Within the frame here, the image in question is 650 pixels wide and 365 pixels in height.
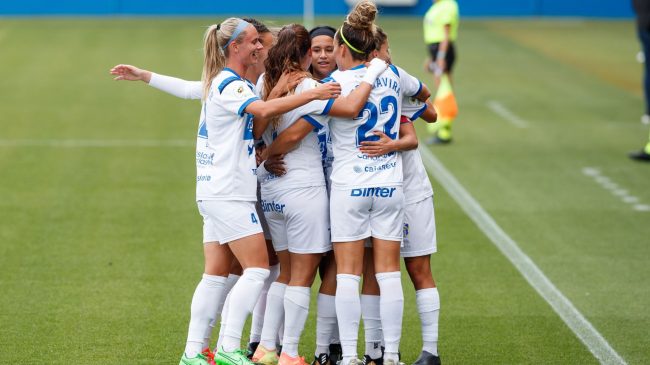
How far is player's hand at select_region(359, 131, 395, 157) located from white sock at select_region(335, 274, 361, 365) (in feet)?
2.23

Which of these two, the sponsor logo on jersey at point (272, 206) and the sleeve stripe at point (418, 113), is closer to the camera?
the sponsor logo on jersey at point (272, 206)

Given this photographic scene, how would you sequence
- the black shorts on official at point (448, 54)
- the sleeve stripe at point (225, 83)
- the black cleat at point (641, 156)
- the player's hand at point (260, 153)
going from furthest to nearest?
the black shorts on official at point (448, 54) → the black cleat at point (641, 156) → the player's hand at point (260, 153) → the sleeve stripe at point (225, 83)

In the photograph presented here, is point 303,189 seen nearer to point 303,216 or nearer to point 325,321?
point 303,216

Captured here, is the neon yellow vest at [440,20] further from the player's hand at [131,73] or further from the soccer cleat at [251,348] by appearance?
the soccer cleat at [251,348]

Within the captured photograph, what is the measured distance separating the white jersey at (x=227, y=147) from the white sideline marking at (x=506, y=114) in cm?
1049

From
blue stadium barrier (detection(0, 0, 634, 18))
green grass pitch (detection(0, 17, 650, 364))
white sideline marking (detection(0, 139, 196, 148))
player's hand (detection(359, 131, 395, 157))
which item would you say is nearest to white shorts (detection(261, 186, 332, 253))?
player's hand (detection(359, 131, 395, 157))

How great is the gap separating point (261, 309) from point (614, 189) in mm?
6418

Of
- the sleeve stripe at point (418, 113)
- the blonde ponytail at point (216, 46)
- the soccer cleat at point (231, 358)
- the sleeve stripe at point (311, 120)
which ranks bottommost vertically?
the soccer cleat at point (231, 358)

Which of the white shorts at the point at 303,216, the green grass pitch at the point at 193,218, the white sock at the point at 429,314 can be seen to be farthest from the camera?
the green grass pitch at the point at 193,218

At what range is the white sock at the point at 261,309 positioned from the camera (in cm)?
663

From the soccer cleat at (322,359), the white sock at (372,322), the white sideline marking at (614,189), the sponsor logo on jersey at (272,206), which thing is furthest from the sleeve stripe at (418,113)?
the white sideline marking at (614,189)

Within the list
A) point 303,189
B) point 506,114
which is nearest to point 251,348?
point 303,189

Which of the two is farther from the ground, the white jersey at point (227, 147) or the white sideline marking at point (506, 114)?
the white jersey at point (227, 147)

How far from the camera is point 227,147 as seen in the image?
595 centimetres
